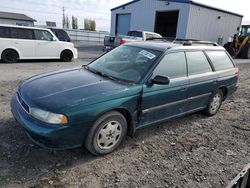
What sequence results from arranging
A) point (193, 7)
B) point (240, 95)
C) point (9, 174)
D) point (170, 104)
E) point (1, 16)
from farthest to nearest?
point (1, 16) < point (193, 7) < point (240, 95) < point (170, 104) < point (9, 174)

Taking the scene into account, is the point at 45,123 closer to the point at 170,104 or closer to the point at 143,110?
the point at 143,110

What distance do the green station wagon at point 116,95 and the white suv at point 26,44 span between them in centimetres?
715

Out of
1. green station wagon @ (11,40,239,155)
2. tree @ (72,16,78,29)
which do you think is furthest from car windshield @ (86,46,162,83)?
tree @ (72,16,78,29)

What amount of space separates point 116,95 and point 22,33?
862 cm

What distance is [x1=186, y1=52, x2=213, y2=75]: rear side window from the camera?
13.3 feet

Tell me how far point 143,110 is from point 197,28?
18.6 meters

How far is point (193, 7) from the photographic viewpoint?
1855cm

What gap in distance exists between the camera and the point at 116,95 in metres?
2.96

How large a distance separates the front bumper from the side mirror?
4.04 feet

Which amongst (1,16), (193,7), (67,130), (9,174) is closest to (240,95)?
(67,130)

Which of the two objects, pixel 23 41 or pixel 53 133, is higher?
pixel 23 41

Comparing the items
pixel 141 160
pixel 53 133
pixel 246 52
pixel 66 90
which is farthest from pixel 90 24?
pixel 53 133

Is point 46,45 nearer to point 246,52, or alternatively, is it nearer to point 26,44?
point 26,44

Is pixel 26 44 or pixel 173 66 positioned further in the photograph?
pixel 26 44
